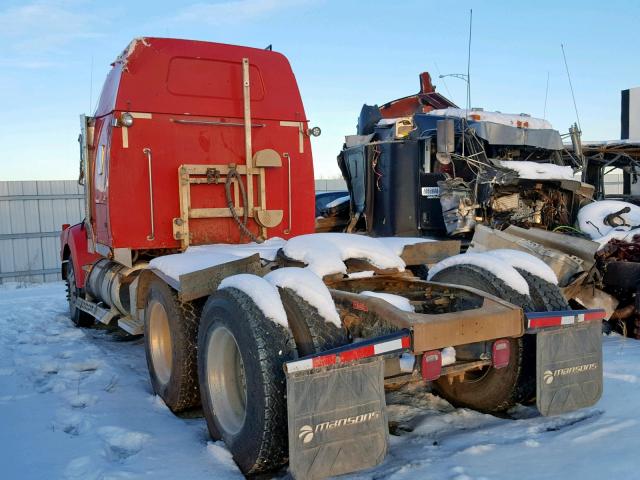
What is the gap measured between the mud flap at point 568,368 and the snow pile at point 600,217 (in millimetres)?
3793

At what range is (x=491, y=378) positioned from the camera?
3.96 meters

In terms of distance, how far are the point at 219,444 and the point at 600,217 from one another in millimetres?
5918

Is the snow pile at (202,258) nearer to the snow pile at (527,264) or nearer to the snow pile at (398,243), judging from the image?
the snow pile at (398,243)

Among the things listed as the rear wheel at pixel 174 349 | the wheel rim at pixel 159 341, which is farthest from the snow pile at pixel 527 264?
the wheel rim at pixel 159 341

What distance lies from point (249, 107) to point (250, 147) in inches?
15.6

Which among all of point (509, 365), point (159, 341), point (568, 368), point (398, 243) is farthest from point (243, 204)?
point (568, 368)

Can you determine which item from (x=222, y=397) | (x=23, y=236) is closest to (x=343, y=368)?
(x=222, y=397)

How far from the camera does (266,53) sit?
5.98 m

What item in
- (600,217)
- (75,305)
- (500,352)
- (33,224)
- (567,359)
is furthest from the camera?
(33,224)

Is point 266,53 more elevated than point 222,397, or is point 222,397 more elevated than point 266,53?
point 266,53

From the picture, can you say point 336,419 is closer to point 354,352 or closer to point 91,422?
point 354,352

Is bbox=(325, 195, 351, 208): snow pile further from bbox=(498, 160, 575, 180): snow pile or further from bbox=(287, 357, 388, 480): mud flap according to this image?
bbox=(287, 357, 388, 480): mud flap

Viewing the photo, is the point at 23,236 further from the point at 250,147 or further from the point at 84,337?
the point at 250,147

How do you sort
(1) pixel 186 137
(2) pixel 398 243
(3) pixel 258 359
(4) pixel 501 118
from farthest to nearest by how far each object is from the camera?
(4) pixel 501 118 < (1) pixel 186 137 < (2) pixel 398 243 < (3) pixel 258 359
